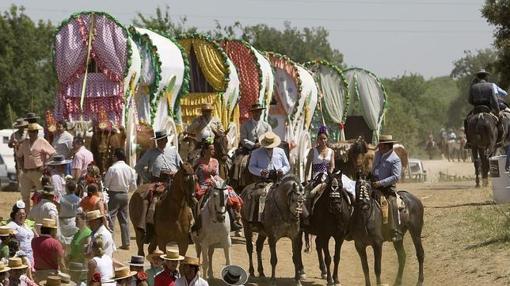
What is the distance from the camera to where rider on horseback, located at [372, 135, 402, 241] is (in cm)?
1962

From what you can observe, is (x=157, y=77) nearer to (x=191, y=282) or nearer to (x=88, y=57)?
(x=88, y=57)

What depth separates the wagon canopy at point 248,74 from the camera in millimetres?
34750

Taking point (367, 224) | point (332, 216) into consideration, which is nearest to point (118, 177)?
point (332, 216)

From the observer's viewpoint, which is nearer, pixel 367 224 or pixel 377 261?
pixel 377 261

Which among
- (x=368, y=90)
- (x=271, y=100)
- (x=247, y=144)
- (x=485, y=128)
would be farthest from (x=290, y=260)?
(x=368, y=90)

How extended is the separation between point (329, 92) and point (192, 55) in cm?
1331

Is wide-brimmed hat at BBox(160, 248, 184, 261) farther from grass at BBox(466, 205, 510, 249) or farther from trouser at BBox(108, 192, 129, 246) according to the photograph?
grass at BBox(466, 205, 510, 249)

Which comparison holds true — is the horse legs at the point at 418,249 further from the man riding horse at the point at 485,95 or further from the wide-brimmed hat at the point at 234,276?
the man riding horse at the point at 485,95

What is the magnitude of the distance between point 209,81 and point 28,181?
9.66 metres

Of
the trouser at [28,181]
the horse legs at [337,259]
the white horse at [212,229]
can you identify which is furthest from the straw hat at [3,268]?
the trouser at [28,181]

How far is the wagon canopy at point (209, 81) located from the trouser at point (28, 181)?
28.8ft

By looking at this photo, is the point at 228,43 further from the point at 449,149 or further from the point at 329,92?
the point at 449,149

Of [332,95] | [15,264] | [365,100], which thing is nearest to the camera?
[15,264]

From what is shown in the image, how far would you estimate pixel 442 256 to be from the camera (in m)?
22.9
